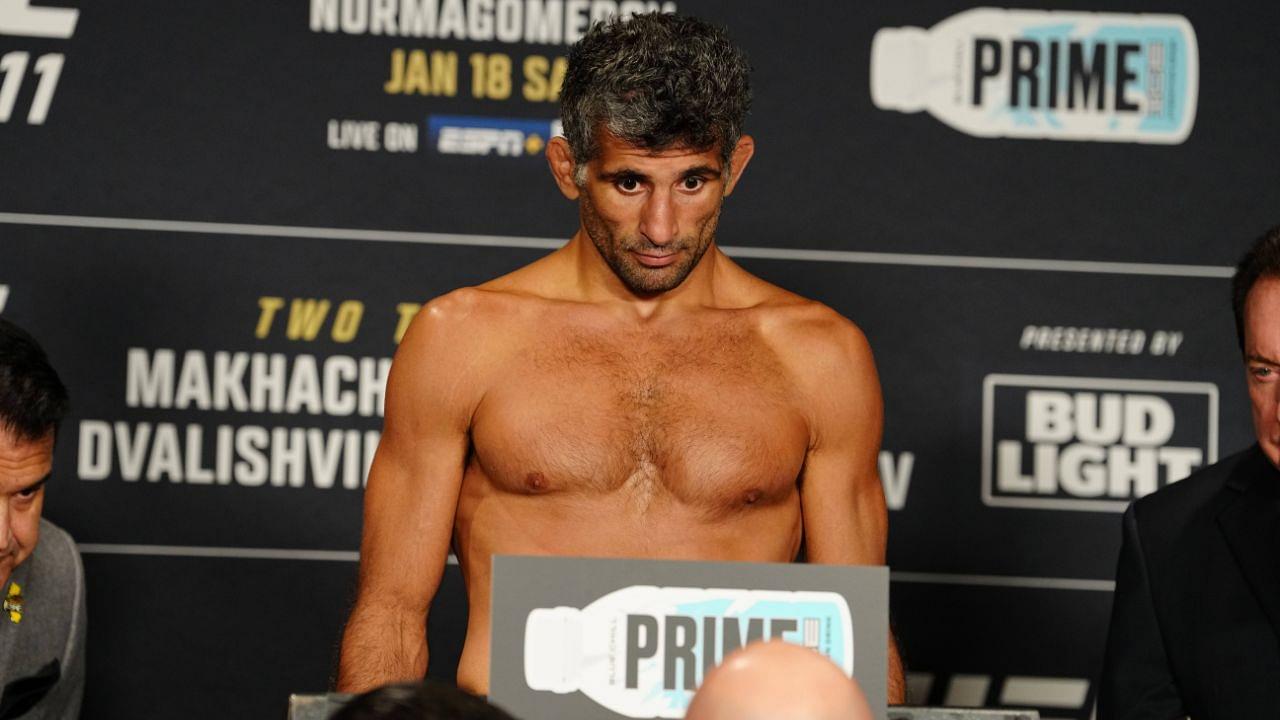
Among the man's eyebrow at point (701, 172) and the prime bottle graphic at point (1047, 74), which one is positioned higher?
the prime bottle graphic at point (1047, 74)

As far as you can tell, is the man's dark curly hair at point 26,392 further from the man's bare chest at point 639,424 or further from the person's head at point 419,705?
the person's head at point 419,705

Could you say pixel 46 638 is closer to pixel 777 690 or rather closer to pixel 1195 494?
pixel 1195 494

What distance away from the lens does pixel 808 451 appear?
1892mm

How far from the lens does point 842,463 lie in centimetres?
188

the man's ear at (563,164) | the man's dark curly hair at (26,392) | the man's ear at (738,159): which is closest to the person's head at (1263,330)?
the man's ear at (738,159)

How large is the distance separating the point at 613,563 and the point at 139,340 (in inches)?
59.1

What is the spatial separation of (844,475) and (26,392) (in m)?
0.97

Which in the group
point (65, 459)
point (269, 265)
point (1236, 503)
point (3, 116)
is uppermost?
point (3, 116)

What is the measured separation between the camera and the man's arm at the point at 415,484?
5.80ft

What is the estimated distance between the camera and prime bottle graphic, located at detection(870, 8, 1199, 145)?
8.49ft

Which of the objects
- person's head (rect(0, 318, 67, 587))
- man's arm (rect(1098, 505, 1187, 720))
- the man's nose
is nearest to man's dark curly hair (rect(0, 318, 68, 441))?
person's head (rect(0, 318, 67, 587))

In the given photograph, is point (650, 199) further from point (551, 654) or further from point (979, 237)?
point (979, 237)

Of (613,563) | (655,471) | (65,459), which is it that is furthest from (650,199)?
(65,459)

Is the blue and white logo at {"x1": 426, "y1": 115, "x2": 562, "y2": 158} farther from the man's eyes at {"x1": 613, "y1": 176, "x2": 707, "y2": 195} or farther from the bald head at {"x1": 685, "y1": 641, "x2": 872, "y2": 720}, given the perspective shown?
the bald head at {"x1": 685, "y1": 641, "x2": 872, "y2": 720}
